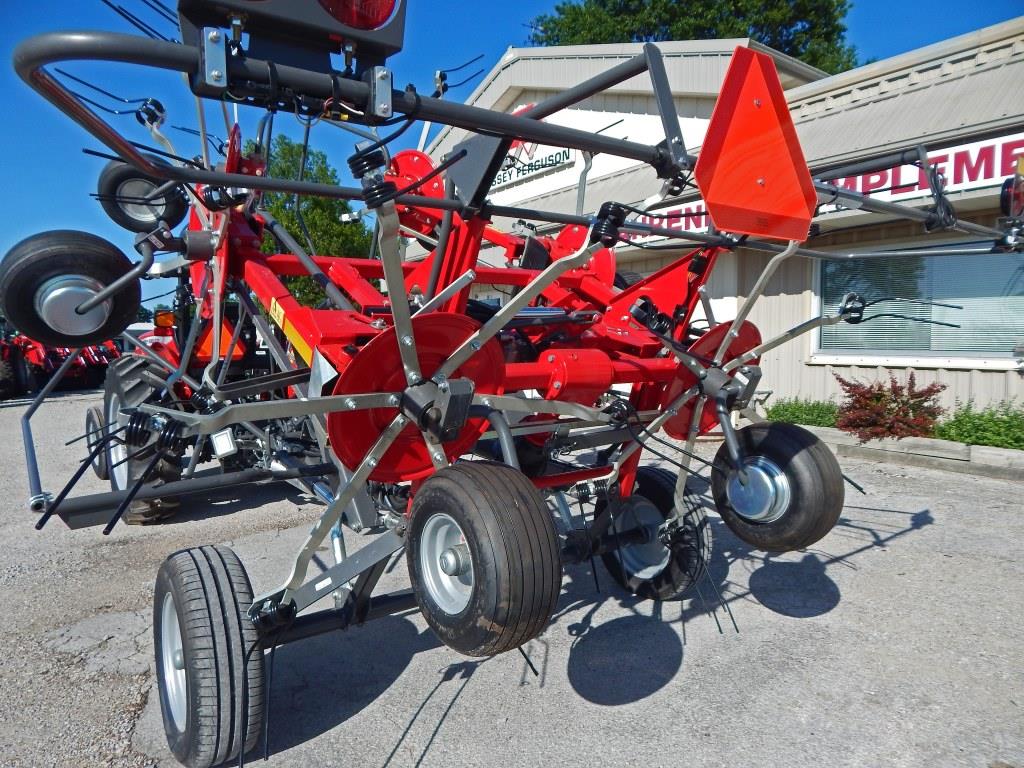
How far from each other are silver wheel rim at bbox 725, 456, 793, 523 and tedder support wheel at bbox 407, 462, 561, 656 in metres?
1.58

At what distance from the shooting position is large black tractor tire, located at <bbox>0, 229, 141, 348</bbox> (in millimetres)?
3180

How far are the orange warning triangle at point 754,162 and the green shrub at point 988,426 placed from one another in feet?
21.3

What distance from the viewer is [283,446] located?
15.4 ft

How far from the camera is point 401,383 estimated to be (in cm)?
270

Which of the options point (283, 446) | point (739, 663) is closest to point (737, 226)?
point (739, 663)

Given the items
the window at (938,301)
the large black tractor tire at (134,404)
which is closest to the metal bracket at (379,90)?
the large black tractor tire at (134,404)

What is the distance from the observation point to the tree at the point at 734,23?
28859mm

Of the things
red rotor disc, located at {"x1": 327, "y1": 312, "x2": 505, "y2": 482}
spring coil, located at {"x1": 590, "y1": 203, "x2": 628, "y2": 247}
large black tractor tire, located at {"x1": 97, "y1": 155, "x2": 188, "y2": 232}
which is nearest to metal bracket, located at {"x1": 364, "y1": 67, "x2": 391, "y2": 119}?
spring coil, located at {"x1": 590, "y1": 203, "x2": 628, "y2": 247}

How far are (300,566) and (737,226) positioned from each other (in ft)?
6.72

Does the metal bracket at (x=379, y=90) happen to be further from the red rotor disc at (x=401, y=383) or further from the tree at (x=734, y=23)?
the tree at (x=734, y=23)

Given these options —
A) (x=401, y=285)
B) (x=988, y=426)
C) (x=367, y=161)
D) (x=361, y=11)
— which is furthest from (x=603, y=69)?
(x=361, y=11)

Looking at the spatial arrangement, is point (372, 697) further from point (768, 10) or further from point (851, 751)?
point (768, 10)

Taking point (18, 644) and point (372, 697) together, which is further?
point (18, 644)

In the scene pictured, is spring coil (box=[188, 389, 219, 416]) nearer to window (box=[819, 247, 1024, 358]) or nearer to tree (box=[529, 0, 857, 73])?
window (box=[819, 247, 1024, 358])
